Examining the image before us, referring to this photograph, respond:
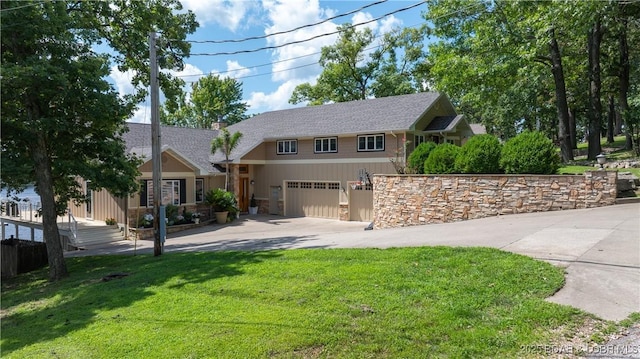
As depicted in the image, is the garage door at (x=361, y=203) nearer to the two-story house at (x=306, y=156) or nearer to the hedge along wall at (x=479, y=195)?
the two-story house at (x=306, y=156)

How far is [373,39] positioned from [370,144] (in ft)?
62.4

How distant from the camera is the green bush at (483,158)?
13.8 meters

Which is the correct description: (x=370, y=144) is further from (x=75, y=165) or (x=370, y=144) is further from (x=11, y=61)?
(x=11, y=61)

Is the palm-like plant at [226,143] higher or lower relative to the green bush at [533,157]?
higher

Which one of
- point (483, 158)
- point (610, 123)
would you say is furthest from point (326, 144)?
point (610, 123)

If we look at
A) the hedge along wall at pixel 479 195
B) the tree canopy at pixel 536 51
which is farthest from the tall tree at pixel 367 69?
the hedge along wall at pixel 479 195

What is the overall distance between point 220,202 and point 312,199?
5.15 m

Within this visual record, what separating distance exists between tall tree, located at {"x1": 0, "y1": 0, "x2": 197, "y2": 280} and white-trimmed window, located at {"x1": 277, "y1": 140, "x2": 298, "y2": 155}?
39.0 feet

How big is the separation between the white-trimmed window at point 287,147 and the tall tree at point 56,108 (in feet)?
39.0

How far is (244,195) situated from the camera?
84.4ft

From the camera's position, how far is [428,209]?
1472 cm

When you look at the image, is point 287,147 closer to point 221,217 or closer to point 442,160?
point 221,217

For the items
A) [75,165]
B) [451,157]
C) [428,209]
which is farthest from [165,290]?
[451,157]

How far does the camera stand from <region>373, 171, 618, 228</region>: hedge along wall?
11852mm
